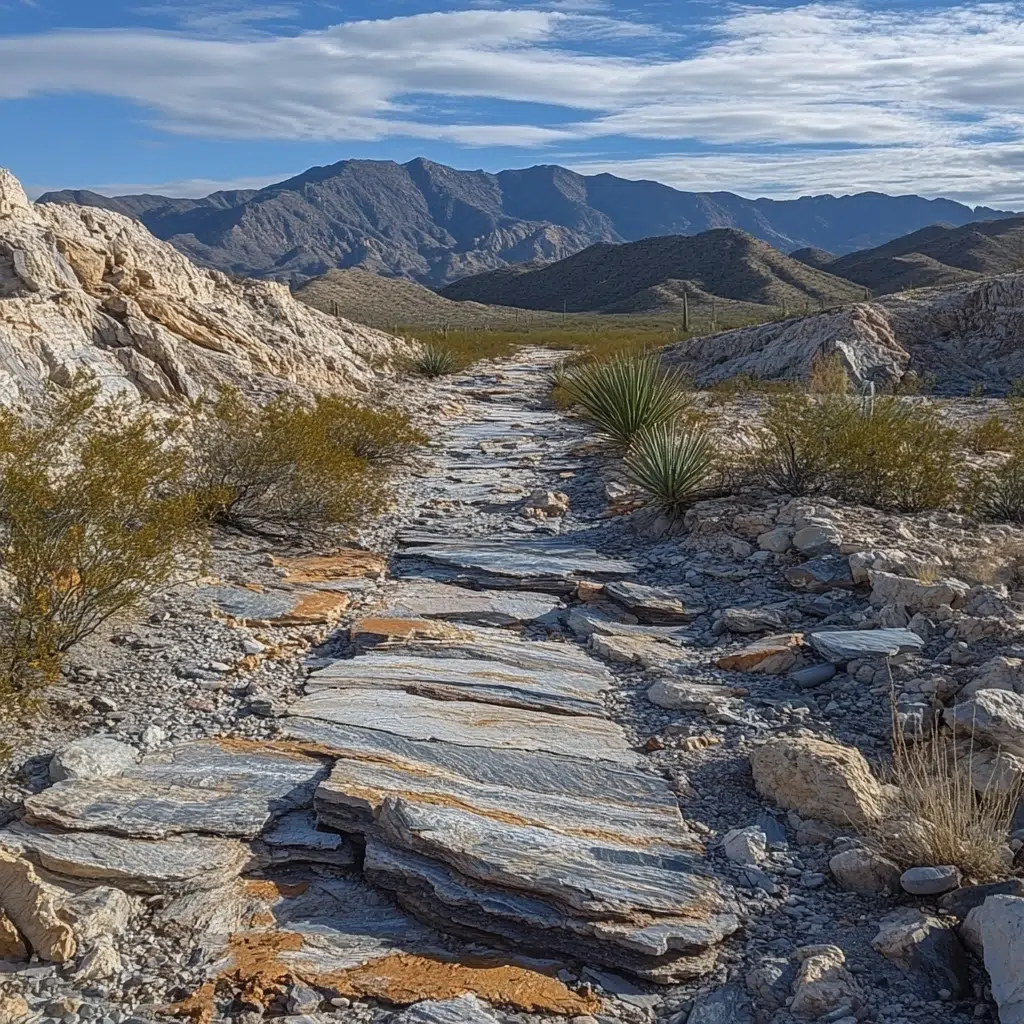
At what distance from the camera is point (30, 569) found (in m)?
5.15

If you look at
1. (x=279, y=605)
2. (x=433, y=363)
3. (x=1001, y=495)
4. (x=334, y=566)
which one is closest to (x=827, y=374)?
(x=1001, y=495)

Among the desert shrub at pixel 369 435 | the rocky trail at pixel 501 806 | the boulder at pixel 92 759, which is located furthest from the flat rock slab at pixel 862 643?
the desert shrub at pixel 369 435

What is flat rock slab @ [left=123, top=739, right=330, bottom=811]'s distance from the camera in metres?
4.24

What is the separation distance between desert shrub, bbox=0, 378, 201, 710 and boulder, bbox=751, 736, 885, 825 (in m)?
3.31

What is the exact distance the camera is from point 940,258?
320ft

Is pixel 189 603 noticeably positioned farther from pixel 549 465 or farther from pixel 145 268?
pixel 145 268

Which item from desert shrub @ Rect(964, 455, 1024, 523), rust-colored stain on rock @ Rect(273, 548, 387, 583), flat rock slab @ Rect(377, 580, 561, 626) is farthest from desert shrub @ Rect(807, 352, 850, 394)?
flat rock slab @ Rect(377, 580, 561, 626)

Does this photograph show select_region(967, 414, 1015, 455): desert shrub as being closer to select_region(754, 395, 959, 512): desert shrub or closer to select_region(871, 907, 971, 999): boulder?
select_region(754, 395, 959, 512): desert shrub

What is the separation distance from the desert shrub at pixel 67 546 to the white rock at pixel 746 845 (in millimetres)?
3105

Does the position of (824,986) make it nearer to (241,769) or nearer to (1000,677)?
(1000,677)

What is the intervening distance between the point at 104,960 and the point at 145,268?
1385cm

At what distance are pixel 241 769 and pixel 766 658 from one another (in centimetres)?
299

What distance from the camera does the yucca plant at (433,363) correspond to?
2456cm

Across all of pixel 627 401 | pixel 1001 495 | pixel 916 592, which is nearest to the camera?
pixel 916 592
